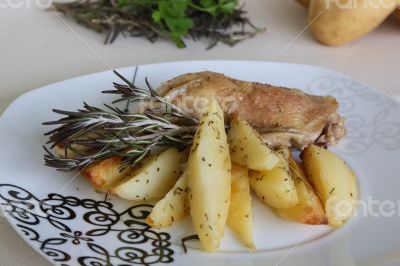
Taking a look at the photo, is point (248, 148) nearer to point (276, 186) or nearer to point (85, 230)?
point (276, 186)

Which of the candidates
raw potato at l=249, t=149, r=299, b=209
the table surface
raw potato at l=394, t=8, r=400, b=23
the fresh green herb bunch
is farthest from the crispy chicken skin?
raw potato at l=394, t=8, r=400, b=23

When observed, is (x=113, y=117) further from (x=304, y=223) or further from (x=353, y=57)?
(x=353, y=57)

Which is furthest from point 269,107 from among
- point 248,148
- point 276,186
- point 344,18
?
point 344,18

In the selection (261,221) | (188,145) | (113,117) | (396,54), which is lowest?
(396,54)

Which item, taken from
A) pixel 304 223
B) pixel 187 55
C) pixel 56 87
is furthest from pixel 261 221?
pixel 187 55

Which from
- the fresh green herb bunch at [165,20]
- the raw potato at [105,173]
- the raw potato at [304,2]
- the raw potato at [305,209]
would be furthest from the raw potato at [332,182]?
the raw potato at [304,2]

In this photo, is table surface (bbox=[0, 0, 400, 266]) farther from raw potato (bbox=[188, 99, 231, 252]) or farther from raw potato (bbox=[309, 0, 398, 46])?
raw potato (bbox=[188, 99, 231, 252])
